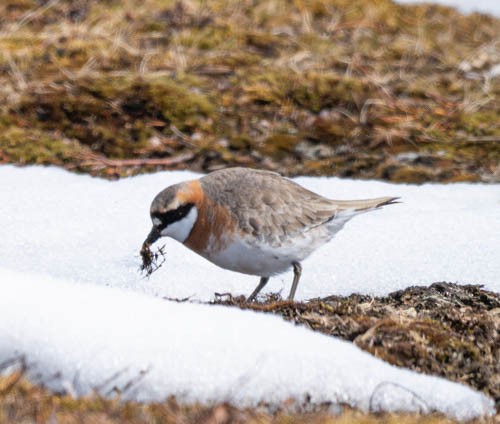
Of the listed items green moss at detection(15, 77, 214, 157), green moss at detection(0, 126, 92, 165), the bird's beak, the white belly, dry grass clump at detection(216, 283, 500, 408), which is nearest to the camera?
dry grass clump at detection(216, 283, 500, 408)

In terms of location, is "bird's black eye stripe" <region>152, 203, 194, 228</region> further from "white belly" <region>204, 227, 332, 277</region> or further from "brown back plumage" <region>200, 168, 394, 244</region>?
"white belly" <region>204, 227, 332, 277</region>

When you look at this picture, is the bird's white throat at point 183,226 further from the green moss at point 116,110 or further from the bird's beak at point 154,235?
the green moss at point 116,110

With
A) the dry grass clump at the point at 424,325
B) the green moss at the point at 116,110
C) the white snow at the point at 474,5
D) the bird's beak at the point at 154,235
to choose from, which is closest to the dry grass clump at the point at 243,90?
the green moss at the point at 116,110

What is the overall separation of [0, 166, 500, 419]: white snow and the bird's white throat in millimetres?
424

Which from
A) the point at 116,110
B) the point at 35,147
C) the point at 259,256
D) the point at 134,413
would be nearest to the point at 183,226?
the point at 259,256

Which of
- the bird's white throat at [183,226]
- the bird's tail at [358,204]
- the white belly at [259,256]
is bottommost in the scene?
the white belly at [259,256]

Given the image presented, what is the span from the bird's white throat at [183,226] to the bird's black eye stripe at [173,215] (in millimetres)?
21

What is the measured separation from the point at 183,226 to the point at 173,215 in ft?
0.37

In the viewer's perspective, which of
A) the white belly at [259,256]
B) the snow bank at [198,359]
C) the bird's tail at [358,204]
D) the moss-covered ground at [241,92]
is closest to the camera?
the snow bank at [198,359]

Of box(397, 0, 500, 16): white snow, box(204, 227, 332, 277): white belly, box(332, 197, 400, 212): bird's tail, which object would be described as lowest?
box(204, 227, 332, 277): white belly

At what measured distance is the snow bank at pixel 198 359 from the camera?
3.31 meters

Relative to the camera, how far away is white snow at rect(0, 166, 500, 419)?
3.36 m

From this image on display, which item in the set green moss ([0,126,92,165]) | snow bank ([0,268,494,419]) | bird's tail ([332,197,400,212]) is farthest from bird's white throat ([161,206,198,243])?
green moss ([0,126,92,165])

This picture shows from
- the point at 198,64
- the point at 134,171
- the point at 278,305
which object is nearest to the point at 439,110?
the point at 198,64
